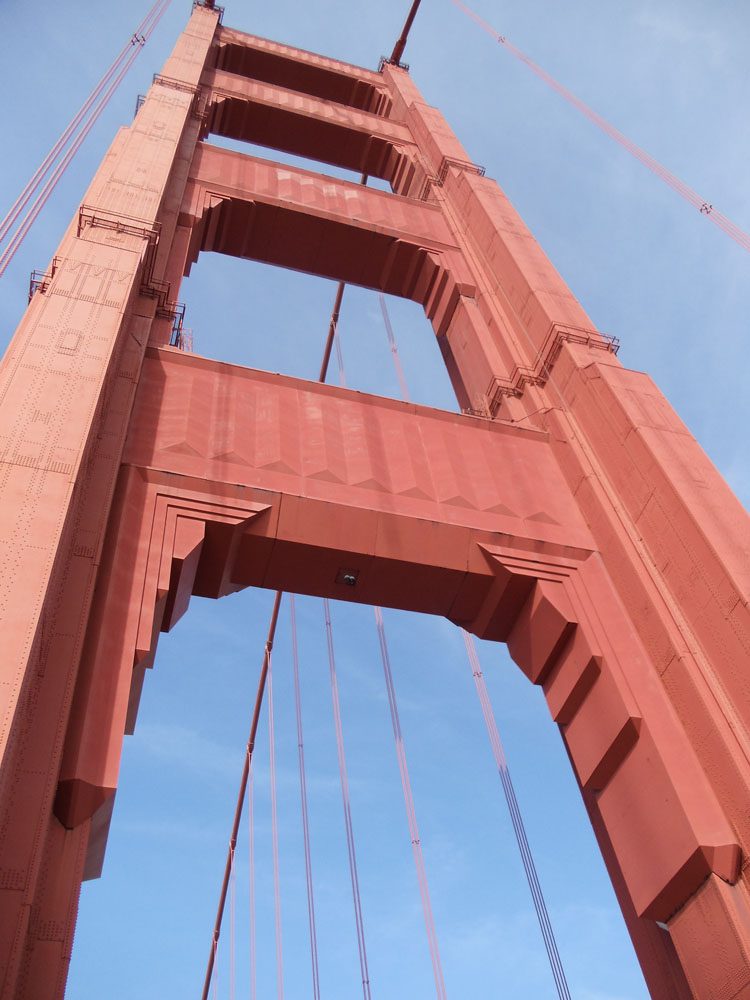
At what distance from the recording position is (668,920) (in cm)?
710

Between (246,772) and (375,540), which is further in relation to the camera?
(246,772)

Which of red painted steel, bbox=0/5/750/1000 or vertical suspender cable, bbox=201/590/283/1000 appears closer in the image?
red painted steel, bbox=0/5/750/1000

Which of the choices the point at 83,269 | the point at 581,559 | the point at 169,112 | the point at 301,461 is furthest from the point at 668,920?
the point at 169,112

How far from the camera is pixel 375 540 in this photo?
30.0ft

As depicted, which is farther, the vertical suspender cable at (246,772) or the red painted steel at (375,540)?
the vertical suspender cable at (246,772)

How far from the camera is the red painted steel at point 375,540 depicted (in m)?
6.25

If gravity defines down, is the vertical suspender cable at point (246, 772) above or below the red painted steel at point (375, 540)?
below

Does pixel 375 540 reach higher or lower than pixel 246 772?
higher

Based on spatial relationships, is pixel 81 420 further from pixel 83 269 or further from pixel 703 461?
pixel 703 461

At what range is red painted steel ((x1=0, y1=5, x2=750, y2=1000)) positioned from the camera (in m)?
6.25

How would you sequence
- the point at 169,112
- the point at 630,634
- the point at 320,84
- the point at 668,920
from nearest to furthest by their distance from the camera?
the point at 668,920
the point at 630,634
the point at 169,112
the point at 320,84

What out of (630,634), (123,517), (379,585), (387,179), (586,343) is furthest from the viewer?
(387,179)

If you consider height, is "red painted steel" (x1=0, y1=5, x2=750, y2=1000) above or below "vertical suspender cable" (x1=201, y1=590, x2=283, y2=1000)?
above

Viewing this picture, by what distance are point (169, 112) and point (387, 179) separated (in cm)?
852
